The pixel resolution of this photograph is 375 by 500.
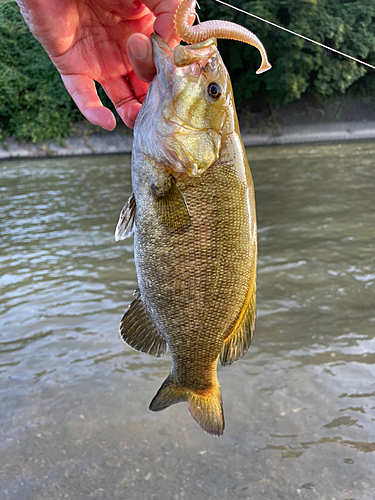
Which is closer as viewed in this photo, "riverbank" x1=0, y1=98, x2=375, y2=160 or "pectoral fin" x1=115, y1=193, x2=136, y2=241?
"pectoral fin" x1=115, y1=193, x2=136, y2=241

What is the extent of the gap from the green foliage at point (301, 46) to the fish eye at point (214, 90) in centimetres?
2818

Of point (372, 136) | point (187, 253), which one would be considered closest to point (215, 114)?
point (187, 253)

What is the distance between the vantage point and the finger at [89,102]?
237 centimetres

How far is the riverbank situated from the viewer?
29688 mm

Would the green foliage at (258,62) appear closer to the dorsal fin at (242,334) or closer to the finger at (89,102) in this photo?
the finger at (89,102)

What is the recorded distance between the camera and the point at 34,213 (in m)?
12.3

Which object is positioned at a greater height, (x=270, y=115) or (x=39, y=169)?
(x=270, y=115)

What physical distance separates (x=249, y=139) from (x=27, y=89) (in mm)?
17995

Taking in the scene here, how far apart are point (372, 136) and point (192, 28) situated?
31252 millimetres

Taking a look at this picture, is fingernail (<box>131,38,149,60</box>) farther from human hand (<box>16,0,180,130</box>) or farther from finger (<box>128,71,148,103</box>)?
finger (<box>128,71,148,103</box>)

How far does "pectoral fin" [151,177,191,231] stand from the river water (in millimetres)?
2433

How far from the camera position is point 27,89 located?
3444 cm

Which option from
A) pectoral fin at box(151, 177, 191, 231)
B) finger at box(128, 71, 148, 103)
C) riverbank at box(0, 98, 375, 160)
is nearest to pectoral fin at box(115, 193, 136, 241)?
pectoral fin at box(151, 177, 191, 231)

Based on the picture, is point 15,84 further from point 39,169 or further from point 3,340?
point 3,340
